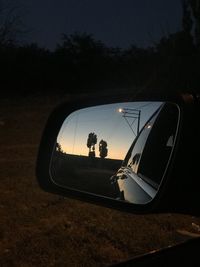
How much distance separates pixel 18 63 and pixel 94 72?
4665mm

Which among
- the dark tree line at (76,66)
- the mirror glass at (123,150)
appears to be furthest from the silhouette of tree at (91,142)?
the dark tree line at (76,66)

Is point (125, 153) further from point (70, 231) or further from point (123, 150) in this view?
point (70, 231)

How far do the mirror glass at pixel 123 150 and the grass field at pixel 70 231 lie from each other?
1.99 metres

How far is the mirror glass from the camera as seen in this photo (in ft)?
5.22

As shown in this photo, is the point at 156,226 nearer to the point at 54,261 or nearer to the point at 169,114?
the point at 54,261

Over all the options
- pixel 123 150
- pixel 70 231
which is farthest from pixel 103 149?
pixel 70 231

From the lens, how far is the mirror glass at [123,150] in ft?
5.22

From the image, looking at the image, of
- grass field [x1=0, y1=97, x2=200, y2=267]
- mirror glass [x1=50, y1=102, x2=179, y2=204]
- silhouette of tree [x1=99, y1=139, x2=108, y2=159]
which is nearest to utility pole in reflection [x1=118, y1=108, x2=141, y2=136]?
mirror glass [x1=50, y1=102, x2=179, y2=204]

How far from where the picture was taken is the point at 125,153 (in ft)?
5.30

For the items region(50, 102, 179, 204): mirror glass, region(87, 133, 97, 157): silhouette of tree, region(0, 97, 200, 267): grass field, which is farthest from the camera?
region(0, 97, 200, 267): grass field

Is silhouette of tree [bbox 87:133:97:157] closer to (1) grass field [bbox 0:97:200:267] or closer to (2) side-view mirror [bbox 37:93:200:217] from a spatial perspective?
(2) side-view mirror [bbox 37:93:200:217]

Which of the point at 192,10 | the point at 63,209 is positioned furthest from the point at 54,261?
the point at 192,10

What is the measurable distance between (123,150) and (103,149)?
0.09 metres

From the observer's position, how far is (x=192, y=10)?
1750 cm
